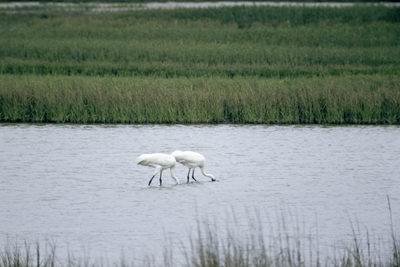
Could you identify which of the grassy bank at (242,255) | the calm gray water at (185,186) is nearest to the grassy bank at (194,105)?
the calm gray water at (185,186)

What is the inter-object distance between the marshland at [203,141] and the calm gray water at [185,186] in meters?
0.04

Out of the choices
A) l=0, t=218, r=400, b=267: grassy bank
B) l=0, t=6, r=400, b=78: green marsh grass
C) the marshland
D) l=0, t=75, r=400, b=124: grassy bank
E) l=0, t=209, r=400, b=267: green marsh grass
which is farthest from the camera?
l=0, t=6, r=400, b=78: green marsh grass

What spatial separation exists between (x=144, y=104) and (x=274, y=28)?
18.9m

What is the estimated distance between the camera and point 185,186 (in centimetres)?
1177

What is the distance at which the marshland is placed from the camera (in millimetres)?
8547

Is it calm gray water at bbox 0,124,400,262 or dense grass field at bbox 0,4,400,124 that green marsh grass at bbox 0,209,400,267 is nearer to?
calm gray water at bbox 0,124,400,262

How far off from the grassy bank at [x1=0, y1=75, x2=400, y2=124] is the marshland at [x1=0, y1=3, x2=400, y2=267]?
0.14ft

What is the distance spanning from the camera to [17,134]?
1659cm

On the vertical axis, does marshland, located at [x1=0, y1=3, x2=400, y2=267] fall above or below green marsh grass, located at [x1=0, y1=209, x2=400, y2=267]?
below

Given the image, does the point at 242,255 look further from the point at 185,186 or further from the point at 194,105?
the point at 194,105

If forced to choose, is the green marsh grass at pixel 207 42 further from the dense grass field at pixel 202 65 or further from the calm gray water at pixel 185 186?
the calm gray water at pixel 185 186

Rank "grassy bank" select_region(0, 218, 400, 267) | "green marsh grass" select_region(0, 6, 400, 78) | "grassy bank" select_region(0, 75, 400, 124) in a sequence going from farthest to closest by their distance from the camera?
"green marsh grass" select_region(0, 6, 400, 78) → "grassy bank" select_region(0, 75, 400, 124) → "grassy bank" select_region(0, 218, 400, 267)

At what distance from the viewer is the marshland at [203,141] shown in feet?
28.0

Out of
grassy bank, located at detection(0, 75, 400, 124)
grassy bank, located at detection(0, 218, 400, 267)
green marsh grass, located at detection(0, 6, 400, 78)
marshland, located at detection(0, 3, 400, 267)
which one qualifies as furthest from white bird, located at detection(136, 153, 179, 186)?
green marsh grass, located at detection(0, 6, 400, 78)
